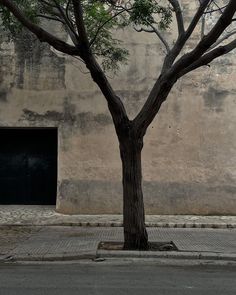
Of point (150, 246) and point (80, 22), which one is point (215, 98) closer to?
point (150, 246)

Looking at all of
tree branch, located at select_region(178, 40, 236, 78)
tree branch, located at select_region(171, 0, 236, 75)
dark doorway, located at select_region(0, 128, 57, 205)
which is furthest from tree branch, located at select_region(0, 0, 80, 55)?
dark doorway, located at select_region(0, 128, 57, 205)

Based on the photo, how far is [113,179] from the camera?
1549cm

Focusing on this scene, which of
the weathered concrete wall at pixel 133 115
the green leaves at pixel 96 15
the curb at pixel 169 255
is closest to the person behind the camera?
the curb at pixel 169 255

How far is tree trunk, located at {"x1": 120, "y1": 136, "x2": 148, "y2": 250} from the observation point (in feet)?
34.6

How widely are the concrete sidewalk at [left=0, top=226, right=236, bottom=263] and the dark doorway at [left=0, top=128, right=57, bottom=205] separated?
10.7ft

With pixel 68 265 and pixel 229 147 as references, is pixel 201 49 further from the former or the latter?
pixel 229 147

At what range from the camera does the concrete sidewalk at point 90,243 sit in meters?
10.1

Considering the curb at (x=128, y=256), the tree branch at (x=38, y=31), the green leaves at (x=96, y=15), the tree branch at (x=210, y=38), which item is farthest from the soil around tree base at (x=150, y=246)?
the green leaves at (x=96, y=15)

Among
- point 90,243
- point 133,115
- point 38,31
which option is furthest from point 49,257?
point 133,115

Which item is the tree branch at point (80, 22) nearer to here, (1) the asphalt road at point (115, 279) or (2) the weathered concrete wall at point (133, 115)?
(1) the asphalt road at point (115, 279)

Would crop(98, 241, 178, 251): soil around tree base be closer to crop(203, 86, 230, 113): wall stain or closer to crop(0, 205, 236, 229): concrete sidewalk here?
crop(0, 205, 236, 229): concrete sidewalk

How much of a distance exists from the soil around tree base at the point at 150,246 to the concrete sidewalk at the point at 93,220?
2514mm

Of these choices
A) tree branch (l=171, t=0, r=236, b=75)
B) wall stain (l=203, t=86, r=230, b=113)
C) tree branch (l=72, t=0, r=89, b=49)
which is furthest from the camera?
wall stain (l=203, t=86, r=230, b=113)

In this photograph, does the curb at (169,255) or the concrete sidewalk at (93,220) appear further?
the concrete sidewalk at (93,220)
